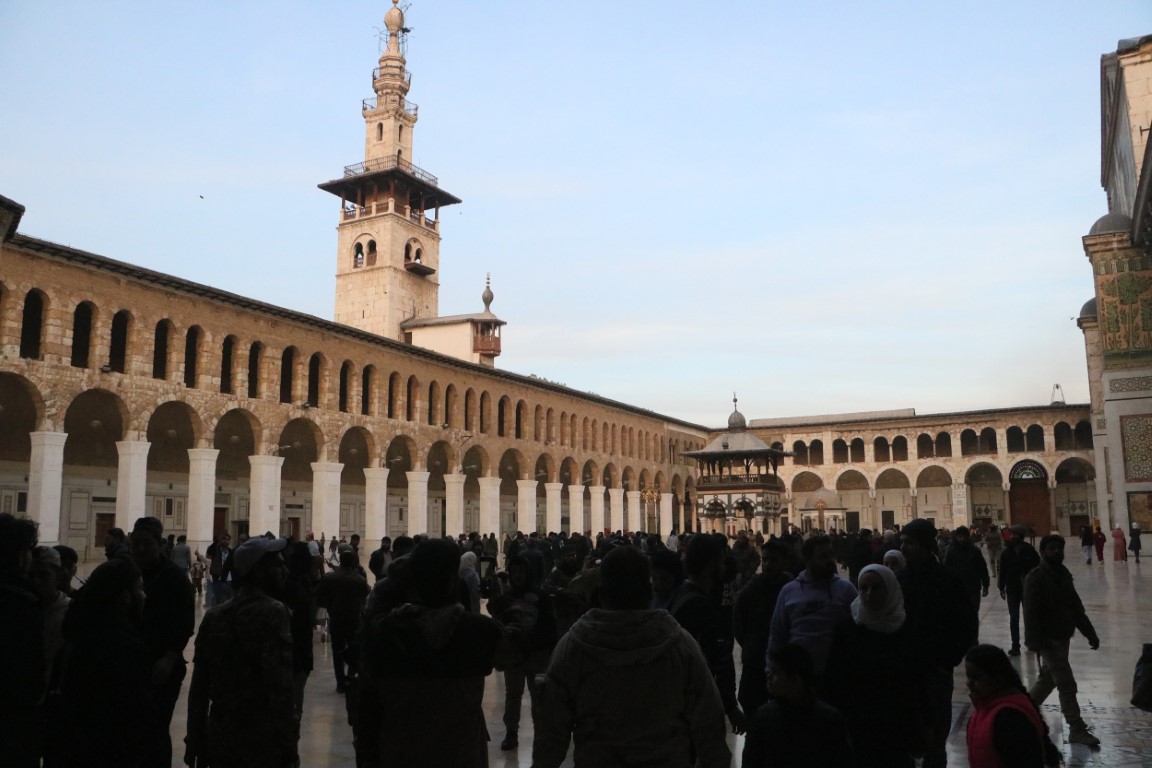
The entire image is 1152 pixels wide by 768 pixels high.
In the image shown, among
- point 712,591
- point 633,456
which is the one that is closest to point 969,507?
point 633,456

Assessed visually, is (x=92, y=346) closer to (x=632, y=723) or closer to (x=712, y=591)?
(x=712, y=591)

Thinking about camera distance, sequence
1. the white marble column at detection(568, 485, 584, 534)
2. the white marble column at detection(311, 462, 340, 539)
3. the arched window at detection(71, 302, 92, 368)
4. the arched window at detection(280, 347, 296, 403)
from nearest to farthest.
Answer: the arched window at detection(71, 302, 92, 368), the white marble column at detection(311, 462, 340, 539), the arched window at detection(280, 347, 296, 403), the white marble column at detection(568, 485, 584, 534)

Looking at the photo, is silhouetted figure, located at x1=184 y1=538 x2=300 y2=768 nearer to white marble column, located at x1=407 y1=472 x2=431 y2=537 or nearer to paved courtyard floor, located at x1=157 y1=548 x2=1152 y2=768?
paved courtyard floor, located at x1=157 y1=548 x2=1152 y2=768

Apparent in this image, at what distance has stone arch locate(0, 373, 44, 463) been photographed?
2083cm

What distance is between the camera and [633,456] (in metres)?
45.2

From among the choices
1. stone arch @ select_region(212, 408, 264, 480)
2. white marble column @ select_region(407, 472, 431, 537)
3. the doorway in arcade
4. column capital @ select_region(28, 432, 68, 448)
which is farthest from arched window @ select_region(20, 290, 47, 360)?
the doorway in arcade

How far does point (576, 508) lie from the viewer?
3900 cm

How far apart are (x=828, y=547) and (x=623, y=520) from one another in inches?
1580

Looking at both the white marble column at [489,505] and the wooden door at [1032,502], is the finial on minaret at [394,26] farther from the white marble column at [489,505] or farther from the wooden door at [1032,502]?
the wooden door at [1032,502]

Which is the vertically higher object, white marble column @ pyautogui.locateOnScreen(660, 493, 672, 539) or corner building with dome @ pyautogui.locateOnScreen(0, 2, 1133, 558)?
corner building with dome @ pyautogui.locateOnScreen(0, 2, 1133, 558)

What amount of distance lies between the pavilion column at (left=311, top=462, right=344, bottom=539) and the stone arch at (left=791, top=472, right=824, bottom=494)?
3420 cm

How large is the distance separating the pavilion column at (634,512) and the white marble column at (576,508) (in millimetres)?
5461

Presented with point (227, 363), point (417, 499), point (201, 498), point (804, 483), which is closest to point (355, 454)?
point (417, 499)

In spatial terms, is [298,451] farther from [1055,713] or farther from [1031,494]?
[1031,494]
